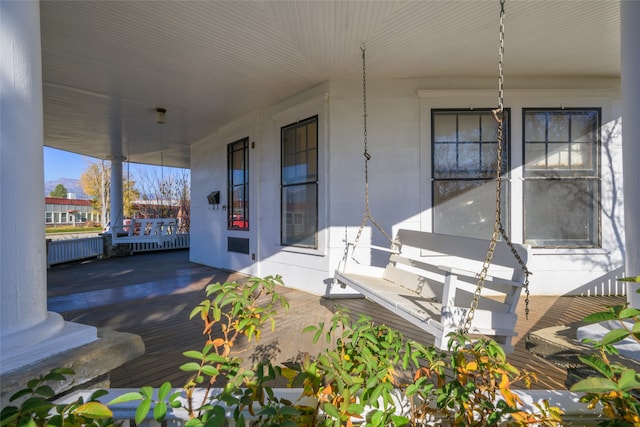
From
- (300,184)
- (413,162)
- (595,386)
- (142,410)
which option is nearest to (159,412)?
(142,410)

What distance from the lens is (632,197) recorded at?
137 centimetres

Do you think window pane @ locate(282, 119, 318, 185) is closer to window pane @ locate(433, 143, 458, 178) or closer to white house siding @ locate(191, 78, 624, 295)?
white house siding @ locate(191, 78, 624, 295)

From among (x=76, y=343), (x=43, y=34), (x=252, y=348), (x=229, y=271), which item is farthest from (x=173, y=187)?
(x=76, y=343)

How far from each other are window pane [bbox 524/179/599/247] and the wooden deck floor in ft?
2.59

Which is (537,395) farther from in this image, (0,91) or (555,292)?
(555,292)

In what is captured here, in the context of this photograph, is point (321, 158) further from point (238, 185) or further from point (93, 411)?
point (93, 411)

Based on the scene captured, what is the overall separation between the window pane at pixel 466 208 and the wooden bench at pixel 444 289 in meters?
0.60

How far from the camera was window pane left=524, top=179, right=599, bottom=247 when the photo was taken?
4.18 metres

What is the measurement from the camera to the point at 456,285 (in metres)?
2.02

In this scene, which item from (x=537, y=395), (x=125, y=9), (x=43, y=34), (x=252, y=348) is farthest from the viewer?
(x=43, y=34)

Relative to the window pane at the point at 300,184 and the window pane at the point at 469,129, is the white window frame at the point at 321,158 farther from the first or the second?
the window pane at the point at 469,129

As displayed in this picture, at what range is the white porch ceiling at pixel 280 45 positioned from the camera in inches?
111

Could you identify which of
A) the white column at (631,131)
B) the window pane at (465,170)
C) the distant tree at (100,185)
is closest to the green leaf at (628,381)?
the white column at (631,131)

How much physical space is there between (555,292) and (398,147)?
113 inches
